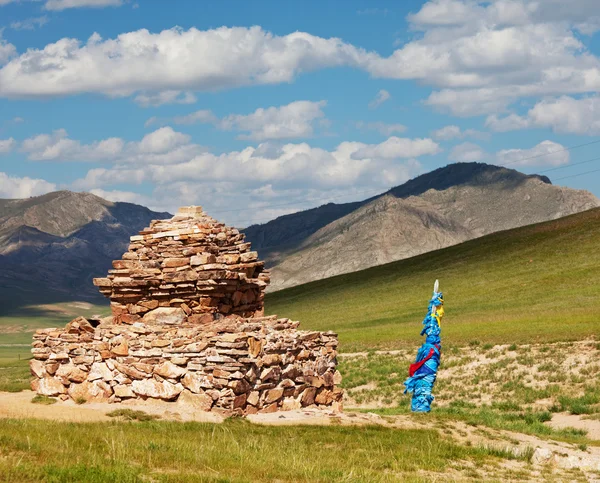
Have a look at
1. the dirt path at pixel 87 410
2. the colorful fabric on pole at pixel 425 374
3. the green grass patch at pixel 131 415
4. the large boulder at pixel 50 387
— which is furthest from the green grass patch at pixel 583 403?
the large boulder at pixel 50 387

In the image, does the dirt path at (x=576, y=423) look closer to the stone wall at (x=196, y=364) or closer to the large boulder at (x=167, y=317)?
the stone wall at (x=196, y=364)

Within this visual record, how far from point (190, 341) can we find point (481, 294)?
5015cm

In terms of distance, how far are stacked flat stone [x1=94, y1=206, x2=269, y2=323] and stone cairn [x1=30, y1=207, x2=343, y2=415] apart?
0.03 m

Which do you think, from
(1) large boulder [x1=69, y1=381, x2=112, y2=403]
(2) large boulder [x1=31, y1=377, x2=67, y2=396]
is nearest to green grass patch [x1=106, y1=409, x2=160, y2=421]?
(1) large boulder [x1=69, y1=381, x2=112, y2=403]

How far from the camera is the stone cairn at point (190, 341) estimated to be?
20.2 m

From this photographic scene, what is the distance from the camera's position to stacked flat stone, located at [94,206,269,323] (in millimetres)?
22688

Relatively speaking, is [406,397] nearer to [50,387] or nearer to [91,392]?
[91,392]

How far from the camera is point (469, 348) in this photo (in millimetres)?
41250

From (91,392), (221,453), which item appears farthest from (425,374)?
(221,453)

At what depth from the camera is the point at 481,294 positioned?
67875 millimetres

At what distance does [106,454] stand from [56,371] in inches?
337

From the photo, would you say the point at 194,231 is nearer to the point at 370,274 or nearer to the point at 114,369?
the point at 114,369

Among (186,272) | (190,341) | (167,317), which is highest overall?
(186,272)

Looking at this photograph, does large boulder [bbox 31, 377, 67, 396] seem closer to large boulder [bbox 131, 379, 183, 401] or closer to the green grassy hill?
large boulder [bbox 131, 379, 183, 401]
